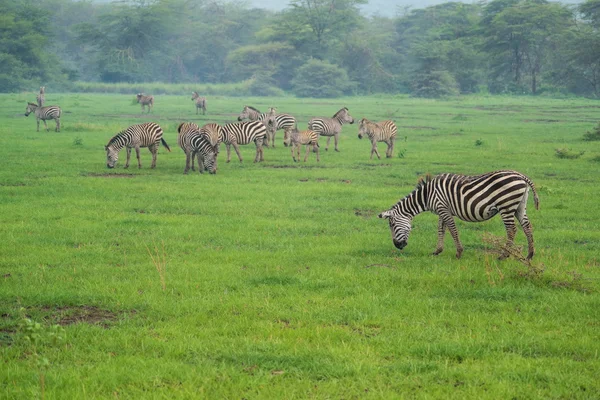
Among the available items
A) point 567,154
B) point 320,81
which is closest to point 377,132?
point 567,154

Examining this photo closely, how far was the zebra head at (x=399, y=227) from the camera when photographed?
443 inches

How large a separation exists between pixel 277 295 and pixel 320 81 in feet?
221

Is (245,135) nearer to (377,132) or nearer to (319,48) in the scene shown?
(377,132)

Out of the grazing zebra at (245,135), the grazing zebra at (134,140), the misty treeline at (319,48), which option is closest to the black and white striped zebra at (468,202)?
the grazing zebra at (134,140)

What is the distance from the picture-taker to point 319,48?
85.2 meters

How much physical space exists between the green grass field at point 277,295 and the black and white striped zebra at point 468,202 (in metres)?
0.42

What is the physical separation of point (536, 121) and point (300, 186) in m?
25.0

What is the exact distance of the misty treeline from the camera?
227 ft

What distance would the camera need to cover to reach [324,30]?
282ft

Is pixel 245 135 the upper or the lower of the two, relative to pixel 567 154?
upper

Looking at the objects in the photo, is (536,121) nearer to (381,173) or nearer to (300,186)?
(381,173)

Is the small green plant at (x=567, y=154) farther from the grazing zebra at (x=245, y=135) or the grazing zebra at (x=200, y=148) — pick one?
the grazing zebra at (x=200, y=148)

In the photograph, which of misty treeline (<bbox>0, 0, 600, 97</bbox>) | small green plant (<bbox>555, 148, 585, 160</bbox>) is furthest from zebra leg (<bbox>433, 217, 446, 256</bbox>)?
misty treeline (<bbox>0, 0, 600, 97</bbox>)

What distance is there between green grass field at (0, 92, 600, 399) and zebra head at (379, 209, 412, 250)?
0.17 metres
